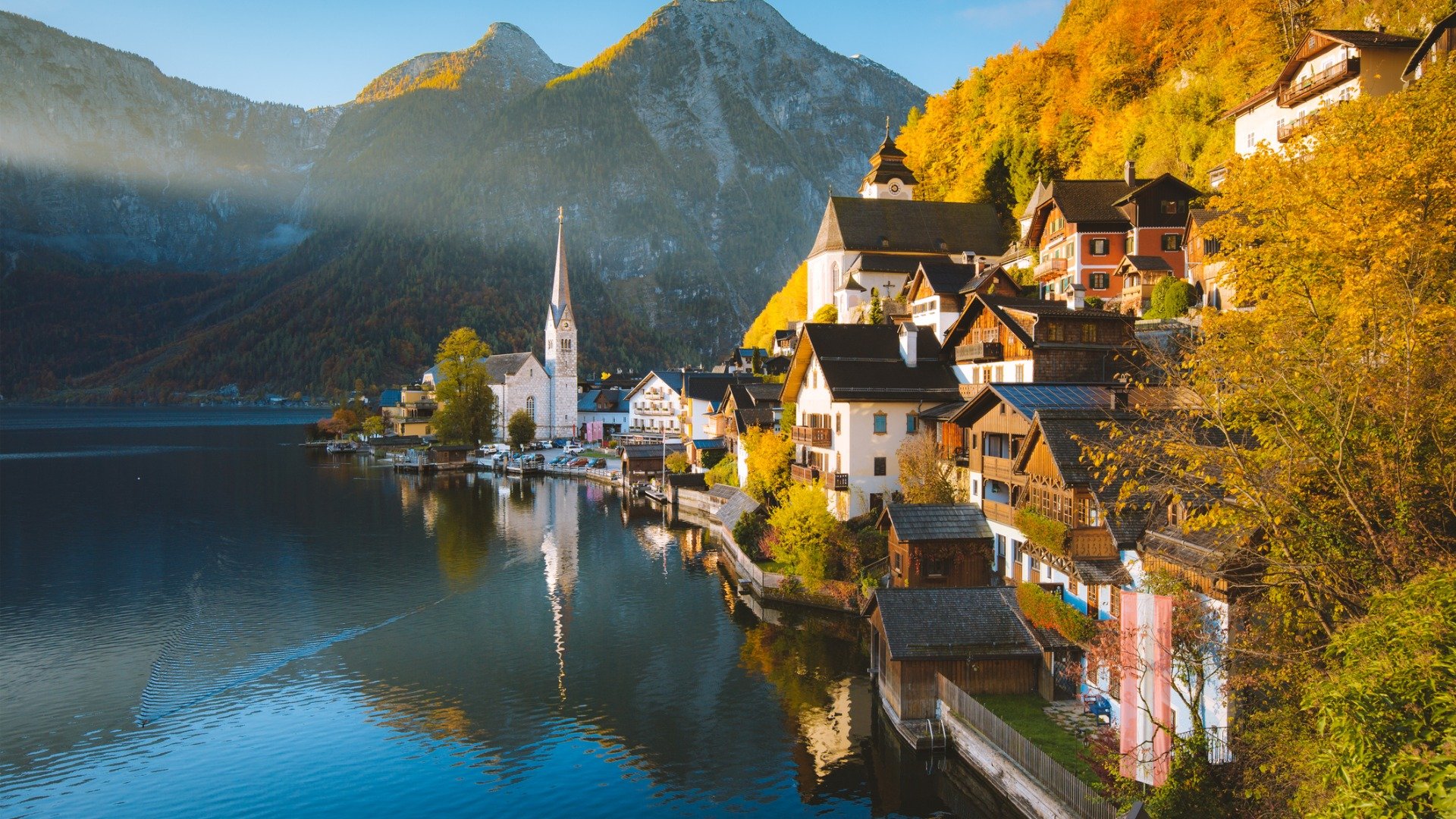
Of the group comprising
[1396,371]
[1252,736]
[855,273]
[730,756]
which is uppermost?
[855,273]

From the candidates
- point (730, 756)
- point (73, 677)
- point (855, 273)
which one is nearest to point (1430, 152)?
point (730, 756)

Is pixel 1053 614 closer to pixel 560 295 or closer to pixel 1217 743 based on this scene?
pixel 1217 743

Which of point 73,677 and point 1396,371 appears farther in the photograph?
point 73,677

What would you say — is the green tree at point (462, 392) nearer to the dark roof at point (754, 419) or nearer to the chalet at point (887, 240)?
the chalet at point (887, 240)

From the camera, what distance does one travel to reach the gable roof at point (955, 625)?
22.1 meters

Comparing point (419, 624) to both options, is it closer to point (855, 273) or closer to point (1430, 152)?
point (1430, 152)

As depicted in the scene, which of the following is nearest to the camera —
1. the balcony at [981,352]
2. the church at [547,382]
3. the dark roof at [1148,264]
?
the balcony at [981,352]

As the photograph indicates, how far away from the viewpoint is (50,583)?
41062 mm

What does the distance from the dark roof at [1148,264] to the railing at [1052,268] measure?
3703 mm

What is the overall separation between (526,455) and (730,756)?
7464 cm

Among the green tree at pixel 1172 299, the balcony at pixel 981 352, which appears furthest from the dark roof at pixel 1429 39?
the balcony at pixel 981 352

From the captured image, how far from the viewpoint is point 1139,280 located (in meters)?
45.7

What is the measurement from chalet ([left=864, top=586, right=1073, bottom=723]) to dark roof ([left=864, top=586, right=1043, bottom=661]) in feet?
0.06

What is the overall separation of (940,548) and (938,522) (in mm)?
951
